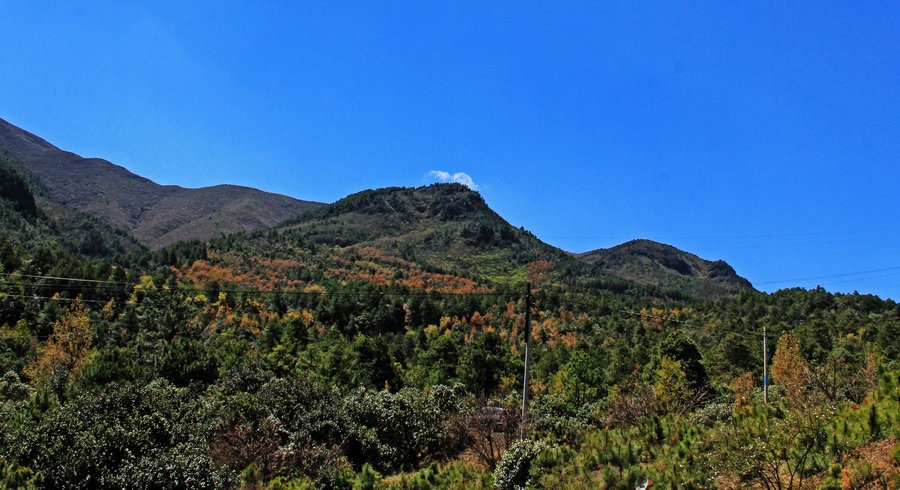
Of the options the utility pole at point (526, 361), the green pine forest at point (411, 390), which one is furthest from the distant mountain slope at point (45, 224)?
the utility pole at point (526, 361)

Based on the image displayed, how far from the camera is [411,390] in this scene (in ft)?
94.9

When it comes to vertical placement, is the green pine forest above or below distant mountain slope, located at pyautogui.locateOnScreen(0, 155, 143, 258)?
below

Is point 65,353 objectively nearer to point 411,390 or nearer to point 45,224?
point 411,390

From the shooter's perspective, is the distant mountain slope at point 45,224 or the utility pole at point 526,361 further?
the distant mountain slope at point 45,224

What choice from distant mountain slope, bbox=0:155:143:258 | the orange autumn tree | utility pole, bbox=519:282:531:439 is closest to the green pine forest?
the orange autumn tree

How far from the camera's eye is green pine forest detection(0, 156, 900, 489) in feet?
47.5

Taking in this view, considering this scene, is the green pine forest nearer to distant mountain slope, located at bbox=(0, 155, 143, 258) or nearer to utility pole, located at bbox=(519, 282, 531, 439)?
utility pole, located at bbox=(519, 282, 531, 439)

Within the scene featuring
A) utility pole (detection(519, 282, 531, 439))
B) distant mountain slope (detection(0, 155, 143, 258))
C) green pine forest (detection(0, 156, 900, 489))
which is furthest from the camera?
distant mountain slope (detection(0, 155, 143, 258))

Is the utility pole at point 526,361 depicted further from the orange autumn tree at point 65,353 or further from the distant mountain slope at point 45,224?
the distant mountain slope at point 45,224

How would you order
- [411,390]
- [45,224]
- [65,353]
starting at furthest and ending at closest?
[45,224]
[65,353]
[411,390]

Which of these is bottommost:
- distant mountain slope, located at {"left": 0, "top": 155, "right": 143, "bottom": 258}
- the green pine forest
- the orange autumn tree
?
the orange autumn tree

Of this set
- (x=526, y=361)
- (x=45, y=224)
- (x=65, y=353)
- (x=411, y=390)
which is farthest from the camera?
(x=45, y=224)

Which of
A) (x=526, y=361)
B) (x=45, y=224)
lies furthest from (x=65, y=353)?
(x=45, y=224)

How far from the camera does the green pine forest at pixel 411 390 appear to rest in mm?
14492
